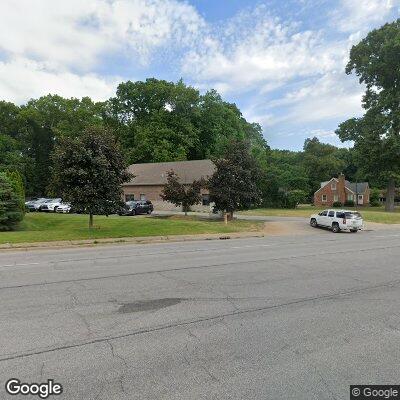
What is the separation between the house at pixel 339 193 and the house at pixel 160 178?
37.2 meters

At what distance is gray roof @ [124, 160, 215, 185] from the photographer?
4869cm

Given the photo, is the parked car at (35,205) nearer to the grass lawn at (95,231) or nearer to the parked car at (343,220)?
the grass lawn at (95,231)

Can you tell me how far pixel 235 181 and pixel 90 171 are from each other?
1389cm

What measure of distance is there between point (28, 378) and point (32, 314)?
2.47m

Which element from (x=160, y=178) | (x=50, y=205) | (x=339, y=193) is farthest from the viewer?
(x=339, y=193)

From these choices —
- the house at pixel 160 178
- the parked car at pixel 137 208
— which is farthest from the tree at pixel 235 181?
the house at pixel 160 178

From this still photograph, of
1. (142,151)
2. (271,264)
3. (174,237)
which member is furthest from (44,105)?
(271,264)

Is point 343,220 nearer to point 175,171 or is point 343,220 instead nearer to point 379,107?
point 175,171

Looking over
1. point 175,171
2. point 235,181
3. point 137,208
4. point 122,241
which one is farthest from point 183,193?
point 175,171

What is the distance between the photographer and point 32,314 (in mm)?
6641

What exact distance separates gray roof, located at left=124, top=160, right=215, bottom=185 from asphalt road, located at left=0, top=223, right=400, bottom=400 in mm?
37776

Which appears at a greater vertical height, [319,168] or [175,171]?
[319,168]

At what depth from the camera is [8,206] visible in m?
24.0

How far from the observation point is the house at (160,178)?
48531 millimetres
